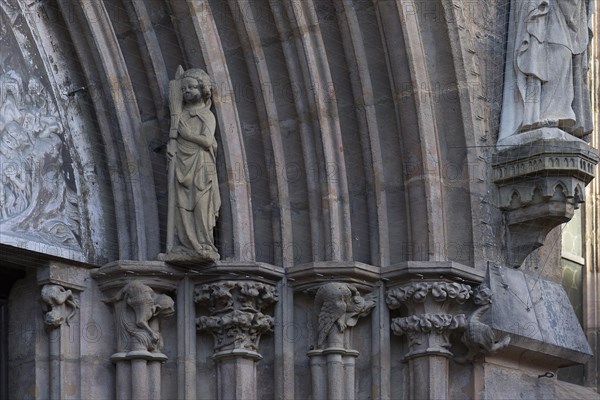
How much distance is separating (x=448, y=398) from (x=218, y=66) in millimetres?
2427

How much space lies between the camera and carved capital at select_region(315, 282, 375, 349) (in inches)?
525

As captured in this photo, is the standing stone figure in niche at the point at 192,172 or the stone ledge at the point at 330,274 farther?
Result: the stone ledge at the point at 330,274

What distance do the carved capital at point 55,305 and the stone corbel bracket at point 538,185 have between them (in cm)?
277

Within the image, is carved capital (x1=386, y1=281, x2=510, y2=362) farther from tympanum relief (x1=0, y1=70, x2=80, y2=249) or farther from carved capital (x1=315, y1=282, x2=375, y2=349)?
tympanum relief (x1=0, y1=70, x2=80, y2=249)

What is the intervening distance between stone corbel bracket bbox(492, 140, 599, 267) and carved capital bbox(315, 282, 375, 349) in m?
1.16

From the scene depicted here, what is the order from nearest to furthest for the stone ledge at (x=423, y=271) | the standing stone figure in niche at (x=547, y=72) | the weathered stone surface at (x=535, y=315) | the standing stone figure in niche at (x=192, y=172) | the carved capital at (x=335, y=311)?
1. the standing stone figure in niche at (x=192, y=172)
2. the carved capital at (x=335, y=311)
3. the stone ledge at (x=423, y=271)
4. the weathered stone surface at (x=535, y=315)
5. the standing stone figure in niche at (x=547, y=72)

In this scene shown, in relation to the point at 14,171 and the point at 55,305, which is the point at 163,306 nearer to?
the point at 55,305

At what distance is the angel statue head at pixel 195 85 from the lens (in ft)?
44.0

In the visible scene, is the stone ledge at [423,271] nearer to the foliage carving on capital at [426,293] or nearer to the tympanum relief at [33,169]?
the foliage carving on capital at [426,293]

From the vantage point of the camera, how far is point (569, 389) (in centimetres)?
1570

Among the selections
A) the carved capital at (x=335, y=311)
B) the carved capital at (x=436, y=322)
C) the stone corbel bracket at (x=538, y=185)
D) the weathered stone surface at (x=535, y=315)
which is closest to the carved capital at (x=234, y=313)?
the carved capital at (x=335, y=311)

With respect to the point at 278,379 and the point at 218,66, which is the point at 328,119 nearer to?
the point at 218,66

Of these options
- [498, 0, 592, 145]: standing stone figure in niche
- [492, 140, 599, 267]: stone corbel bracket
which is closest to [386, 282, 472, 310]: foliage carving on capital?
[492, 140, 599, 267]: stone corbel bracket

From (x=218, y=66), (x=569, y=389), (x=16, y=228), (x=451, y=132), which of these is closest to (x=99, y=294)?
(x=16, y=228)
